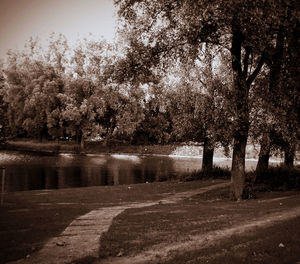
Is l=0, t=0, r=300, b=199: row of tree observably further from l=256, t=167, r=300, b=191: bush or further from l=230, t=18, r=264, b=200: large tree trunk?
l=256, t=167, r=300, b=191: bush

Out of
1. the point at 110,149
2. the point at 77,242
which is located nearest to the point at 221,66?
the point at 77,242

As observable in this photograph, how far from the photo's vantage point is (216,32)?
15398mm

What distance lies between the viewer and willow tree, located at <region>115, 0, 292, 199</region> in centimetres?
1191

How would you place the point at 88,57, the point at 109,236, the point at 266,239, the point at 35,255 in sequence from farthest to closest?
the point at 88,57
the point at 109,236
the point at 266,239
the point at 35,255

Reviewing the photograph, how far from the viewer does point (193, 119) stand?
20250mm

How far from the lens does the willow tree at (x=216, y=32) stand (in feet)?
39.1

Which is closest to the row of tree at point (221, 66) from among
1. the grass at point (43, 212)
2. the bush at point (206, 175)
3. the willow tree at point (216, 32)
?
the willow tree at point (216, 32)

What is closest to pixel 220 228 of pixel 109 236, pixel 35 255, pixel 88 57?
pixel 109 236

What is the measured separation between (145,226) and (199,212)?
281cm

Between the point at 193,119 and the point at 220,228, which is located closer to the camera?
the point at 220,228

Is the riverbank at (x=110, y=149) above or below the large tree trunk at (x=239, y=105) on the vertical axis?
below

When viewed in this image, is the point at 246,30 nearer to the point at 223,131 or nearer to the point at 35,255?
the point at 223,131

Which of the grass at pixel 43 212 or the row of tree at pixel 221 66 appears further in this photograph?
the row of tree at pixel 221 66

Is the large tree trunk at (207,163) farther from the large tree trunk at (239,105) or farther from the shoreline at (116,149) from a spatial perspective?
the shoreline at (116,149)
